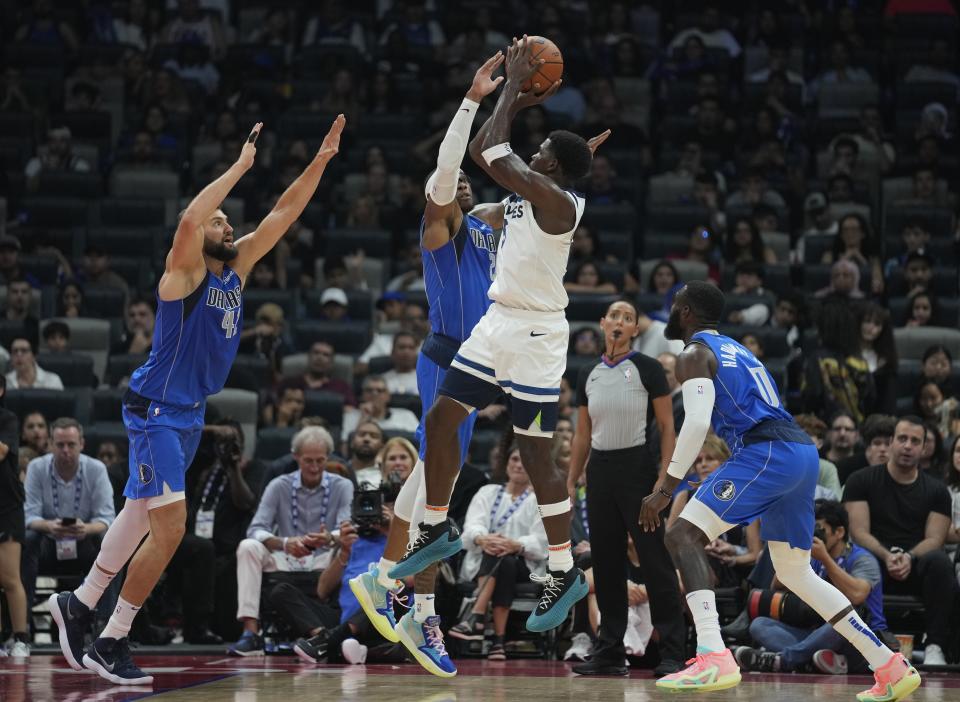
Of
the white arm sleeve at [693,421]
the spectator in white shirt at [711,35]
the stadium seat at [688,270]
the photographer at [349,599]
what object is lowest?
the photographer at [349,599]

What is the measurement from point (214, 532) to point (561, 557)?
14.2ft

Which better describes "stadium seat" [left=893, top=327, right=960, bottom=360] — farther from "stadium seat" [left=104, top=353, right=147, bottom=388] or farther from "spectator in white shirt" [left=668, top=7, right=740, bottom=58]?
"stadium seat" [left=104, top=353, right=147, bottom=388]

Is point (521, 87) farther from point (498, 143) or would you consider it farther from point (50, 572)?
point (50, 572)

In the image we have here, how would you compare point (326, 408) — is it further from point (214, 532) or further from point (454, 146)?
point (454, 146)

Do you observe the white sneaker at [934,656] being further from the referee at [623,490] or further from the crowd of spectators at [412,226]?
the referee at [623,490]

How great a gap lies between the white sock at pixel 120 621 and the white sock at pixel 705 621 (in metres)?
2.98

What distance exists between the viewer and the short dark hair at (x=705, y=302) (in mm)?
7406

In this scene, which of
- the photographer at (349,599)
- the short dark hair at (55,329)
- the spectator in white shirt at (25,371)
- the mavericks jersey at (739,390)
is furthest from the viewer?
the short dark hair at (55,329)

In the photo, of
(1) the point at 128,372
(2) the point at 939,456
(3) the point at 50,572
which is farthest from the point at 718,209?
(3) the point at 50,572

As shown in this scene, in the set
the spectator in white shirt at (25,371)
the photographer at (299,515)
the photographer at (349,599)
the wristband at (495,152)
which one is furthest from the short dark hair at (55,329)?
the wristband at (495,152)

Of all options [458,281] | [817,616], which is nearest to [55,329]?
[458,281]

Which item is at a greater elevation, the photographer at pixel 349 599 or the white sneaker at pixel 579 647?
the photographer at pixel 349 599

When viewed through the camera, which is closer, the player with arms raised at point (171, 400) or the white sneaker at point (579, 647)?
the player with arms raised at point (171, 400)

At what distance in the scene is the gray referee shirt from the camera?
8.89 m
